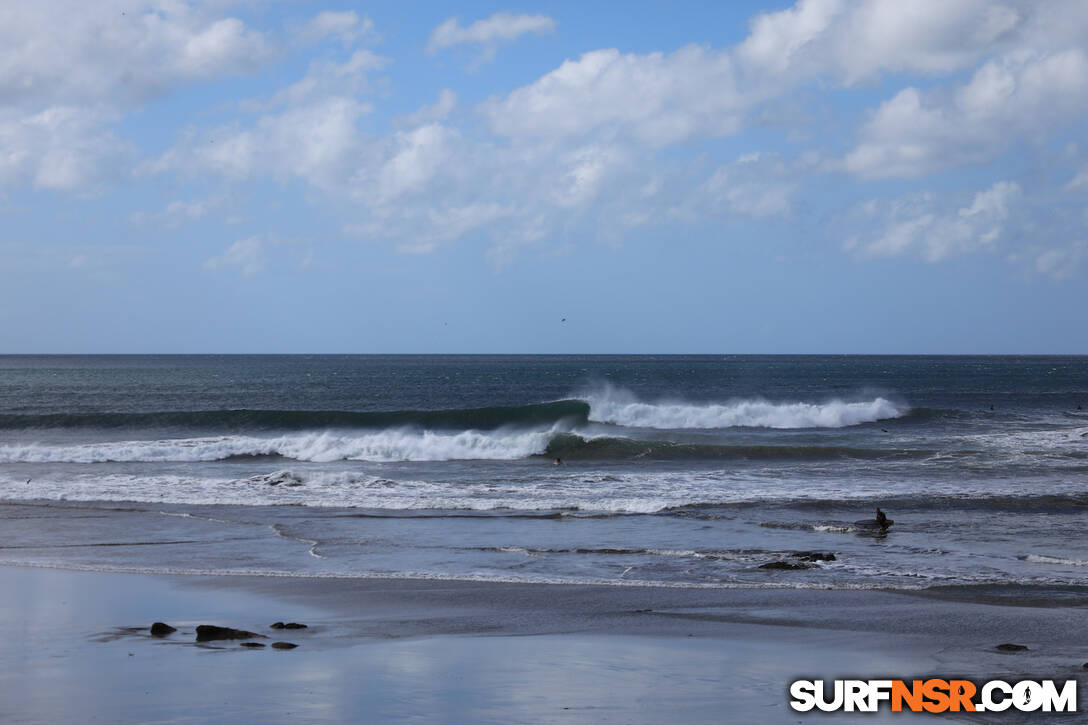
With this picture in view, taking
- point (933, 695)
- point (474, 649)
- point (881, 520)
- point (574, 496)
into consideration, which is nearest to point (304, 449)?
point (574, 496)

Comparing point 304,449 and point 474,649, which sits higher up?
point 474,649

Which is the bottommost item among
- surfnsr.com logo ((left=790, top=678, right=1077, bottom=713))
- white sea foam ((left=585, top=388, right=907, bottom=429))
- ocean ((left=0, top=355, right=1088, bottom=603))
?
ocean ((left=0, top=355, right=1088, bottom=603))

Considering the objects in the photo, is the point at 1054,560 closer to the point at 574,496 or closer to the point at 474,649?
the point at 474,649

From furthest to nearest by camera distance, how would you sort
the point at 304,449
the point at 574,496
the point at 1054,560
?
the point at 304,449 < the point at 574,496 < the point at 1054,560

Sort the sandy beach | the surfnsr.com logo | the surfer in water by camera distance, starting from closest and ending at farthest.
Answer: the sandy beach → the surfnsr.com logo → the surfer in water

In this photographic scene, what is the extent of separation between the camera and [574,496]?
21.4m

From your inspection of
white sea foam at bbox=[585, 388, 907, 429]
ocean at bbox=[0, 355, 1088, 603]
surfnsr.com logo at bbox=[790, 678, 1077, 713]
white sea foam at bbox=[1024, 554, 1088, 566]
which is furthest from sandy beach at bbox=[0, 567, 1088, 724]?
white sea foam at bbox=[585, 388, 907, 429]

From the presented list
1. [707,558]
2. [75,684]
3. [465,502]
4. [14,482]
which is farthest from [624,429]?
[75,684]

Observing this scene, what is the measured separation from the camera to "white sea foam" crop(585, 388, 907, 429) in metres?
42.8

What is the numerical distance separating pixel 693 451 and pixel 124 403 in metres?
39.1

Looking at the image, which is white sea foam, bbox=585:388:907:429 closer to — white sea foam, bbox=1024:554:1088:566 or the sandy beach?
white sea foam, bbox=1024:554:1088:566

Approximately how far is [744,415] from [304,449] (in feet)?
67.6

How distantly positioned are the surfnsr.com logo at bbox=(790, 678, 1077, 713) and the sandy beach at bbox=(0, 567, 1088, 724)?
7.5 inches

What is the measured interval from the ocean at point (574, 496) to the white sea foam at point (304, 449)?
0.12 m
